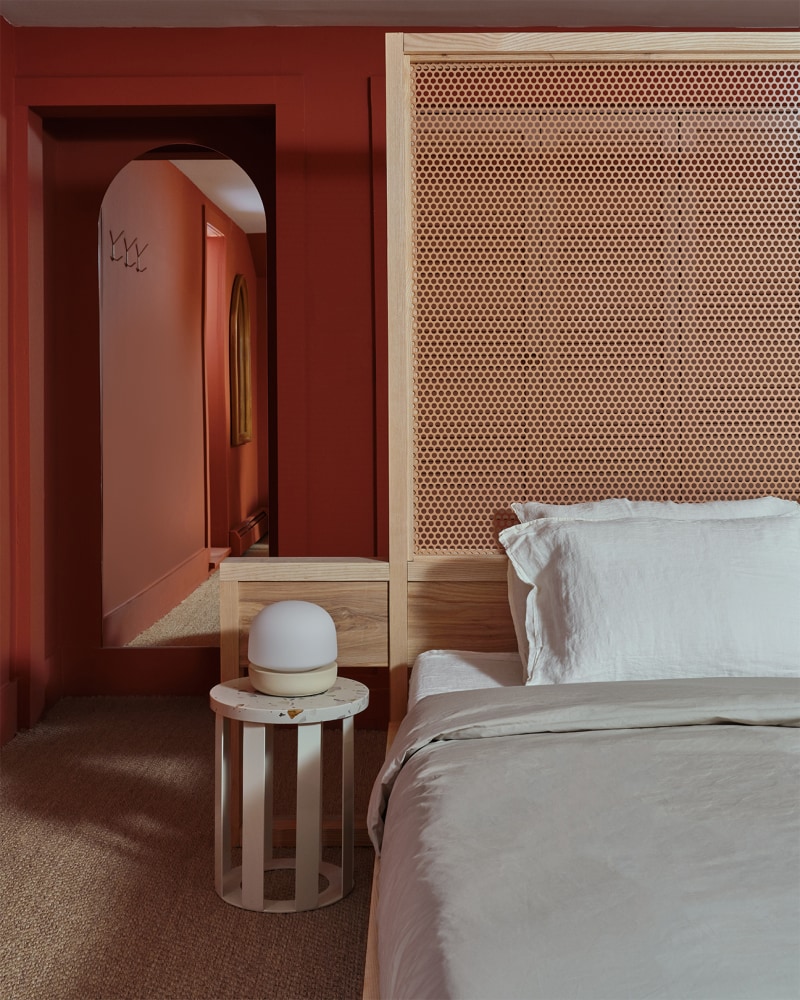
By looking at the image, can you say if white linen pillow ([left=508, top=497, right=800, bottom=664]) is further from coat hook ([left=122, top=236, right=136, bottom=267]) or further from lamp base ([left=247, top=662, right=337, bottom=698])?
coat hook ([left=122, top=236, right=136, bottom=267])

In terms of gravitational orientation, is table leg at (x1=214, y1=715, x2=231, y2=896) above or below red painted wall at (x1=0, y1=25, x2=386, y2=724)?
below

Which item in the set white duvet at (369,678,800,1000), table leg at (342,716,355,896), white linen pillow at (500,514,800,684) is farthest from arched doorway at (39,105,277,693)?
white duvet at (369,678,800,1000)

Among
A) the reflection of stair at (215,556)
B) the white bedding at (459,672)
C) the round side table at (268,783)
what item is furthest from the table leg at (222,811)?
the reflection of stair at (215,556)

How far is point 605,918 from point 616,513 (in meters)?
1.38

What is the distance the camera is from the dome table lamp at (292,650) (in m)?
2.01

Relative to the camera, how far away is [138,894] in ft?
7.00

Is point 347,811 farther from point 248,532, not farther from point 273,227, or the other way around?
point 273,227

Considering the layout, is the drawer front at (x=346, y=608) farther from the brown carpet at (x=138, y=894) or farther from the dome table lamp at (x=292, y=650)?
the brown carpet at (x=138, y=894)

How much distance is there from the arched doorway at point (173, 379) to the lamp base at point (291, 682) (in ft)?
5.09

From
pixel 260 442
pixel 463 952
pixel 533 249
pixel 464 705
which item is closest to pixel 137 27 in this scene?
pixel 260 442

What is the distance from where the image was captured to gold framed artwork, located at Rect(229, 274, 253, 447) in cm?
360

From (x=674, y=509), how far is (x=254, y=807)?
1.19 meters

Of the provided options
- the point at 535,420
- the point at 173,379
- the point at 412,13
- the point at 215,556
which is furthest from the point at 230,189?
the point at 535,420

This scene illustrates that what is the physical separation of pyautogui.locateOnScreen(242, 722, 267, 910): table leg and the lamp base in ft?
0.28
